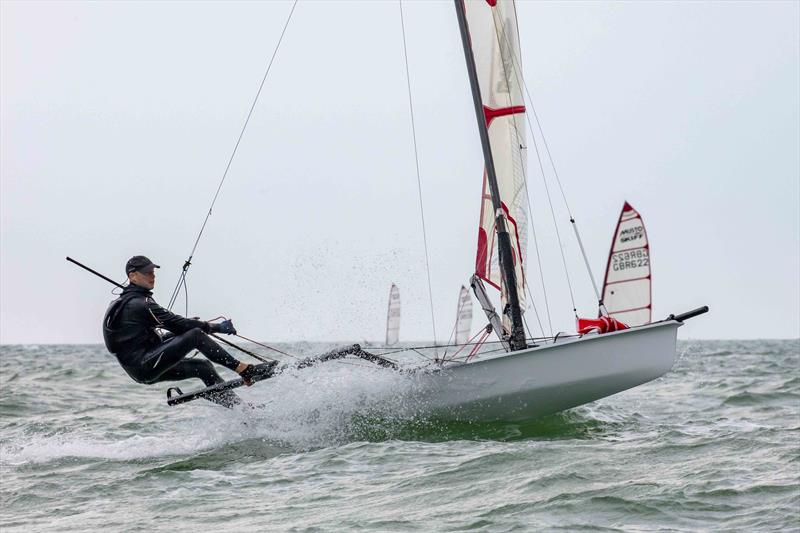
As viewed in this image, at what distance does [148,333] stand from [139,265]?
1.70ft

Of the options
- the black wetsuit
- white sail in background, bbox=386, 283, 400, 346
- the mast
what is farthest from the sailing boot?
white sail in background, bbox=386, 283, 400, 346

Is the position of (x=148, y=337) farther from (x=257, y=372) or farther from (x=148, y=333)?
(x=257, y=372)

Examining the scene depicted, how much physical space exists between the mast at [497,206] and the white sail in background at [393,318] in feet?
69.8

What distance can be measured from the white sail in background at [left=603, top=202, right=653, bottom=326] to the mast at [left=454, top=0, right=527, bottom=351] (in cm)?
371

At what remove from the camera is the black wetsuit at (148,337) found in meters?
7.30

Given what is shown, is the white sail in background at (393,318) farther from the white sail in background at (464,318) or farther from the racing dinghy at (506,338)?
the racing dinghy at (506,338)

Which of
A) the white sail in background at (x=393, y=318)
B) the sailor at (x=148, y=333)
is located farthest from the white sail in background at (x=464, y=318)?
the sailor at (x=148, y=333)

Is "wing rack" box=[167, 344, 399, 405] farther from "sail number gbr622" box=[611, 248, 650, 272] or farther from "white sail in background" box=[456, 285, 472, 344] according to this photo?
"white sail in background" box=[456, 285, 472, 344]

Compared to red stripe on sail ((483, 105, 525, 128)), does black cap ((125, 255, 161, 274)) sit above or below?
below

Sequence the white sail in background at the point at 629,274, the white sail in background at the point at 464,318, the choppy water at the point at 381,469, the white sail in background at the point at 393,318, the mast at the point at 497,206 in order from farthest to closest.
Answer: the white sail in background at the point at 393,318 → the white sail in background at the point at 464,318 → the white sail in background at the point at 629,274 → the mast at the point at 497,206 → the choppy water at the point at 381,469

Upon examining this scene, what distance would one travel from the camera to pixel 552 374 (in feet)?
26.0

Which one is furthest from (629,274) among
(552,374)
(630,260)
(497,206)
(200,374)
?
(200,374)

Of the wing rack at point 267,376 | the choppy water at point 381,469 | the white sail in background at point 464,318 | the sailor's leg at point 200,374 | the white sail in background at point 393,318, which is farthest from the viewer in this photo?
the white sail in background at point 393,318

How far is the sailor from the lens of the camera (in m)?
7.30
